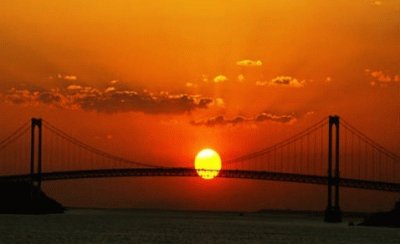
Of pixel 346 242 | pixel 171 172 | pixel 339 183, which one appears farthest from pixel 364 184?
pixel 346 242

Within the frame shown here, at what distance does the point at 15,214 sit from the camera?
138875 millimetres

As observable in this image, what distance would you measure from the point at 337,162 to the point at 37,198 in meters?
35.0

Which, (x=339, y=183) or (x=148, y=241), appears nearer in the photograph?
(x=148, y=241)

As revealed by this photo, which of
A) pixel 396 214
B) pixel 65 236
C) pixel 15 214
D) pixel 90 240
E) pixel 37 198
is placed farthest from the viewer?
pixel 15 214

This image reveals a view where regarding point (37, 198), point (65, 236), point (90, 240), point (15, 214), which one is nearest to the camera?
point (90, 240)

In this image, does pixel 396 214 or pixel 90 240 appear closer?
pixel 90 240

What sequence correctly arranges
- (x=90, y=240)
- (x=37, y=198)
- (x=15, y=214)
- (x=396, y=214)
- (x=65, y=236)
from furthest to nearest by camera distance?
(x=15, y=214)
(x=37, y=198)
(x=396, y=214)
(x=65, y=236)
(x=90, y=240)

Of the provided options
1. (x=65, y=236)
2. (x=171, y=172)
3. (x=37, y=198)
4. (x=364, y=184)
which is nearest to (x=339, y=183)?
(x=364, y=184)

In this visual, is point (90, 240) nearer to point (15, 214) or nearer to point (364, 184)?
point (364, 184)

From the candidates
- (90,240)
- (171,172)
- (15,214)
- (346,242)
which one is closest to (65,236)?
(90,240)

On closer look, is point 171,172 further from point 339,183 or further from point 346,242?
point 346,242

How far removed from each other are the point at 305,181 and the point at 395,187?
30.1 ft

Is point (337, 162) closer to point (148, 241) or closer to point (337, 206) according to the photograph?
point (337, 206)

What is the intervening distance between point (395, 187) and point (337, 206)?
21.0 feet
